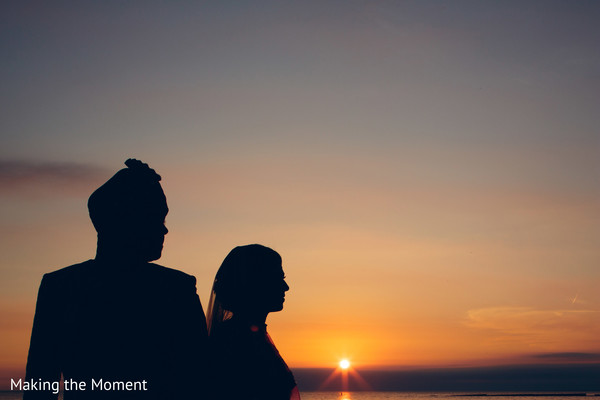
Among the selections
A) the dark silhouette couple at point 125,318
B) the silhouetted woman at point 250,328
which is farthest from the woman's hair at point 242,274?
the dark silhouette couple at point 125,318

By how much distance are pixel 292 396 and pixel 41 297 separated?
2384 millimetres

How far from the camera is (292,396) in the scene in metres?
4.85

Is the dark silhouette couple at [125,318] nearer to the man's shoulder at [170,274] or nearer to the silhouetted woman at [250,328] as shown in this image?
the man's shoulder at [170,274]

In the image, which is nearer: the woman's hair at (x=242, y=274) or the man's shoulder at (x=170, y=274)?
the man's shoulder at (x=170, y=274)

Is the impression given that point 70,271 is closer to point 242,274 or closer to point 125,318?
point 125,318

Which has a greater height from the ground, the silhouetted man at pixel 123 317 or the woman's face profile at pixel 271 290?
the woman's face profile at pixel 271 290

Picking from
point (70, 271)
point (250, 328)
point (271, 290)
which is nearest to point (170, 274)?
point (70, 271)

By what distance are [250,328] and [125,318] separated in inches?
81.5

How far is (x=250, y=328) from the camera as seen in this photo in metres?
4.99

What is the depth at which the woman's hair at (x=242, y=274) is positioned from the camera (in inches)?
190

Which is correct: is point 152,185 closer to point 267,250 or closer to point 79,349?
point 79,349

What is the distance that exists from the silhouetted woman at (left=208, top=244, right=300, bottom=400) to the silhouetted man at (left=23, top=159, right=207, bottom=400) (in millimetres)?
1790

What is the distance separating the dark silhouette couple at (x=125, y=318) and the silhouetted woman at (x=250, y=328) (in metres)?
1.77

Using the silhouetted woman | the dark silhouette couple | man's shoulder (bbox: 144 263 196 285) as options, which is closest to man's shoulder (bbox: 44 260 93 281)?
the dark silhouette couple
